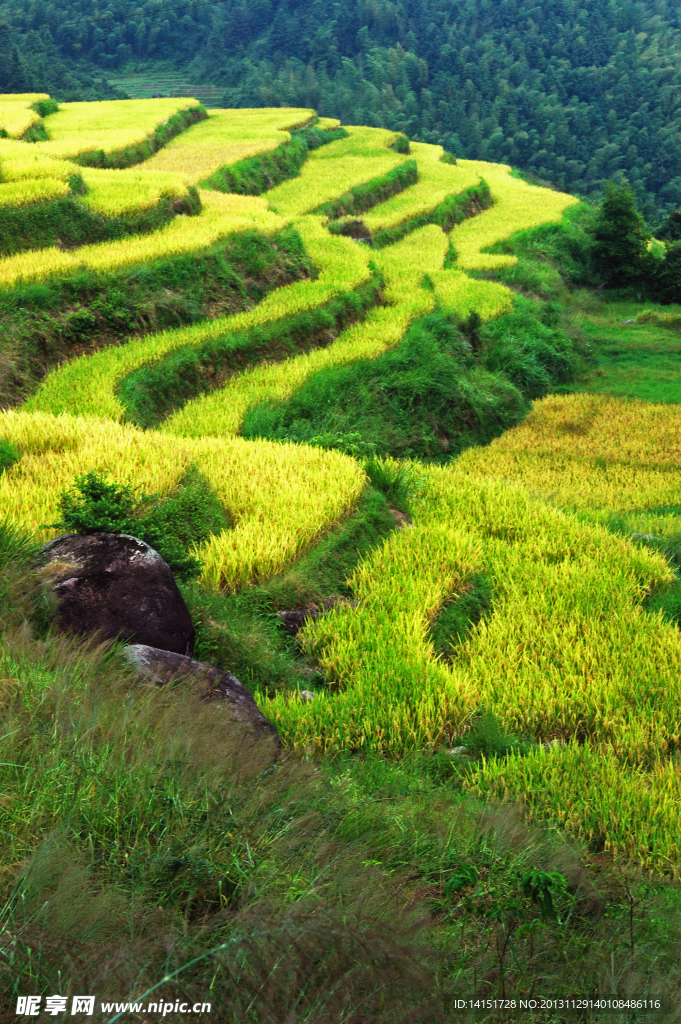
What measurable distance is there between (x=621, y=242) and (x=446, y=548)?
21306 millimetres

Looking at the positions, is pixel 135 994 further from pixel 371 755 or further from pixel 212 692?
pixel 371 755

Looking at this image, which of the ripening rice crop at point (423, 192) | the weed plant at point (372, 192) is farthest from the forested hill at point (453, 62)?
the weed plant at point (372, 192)

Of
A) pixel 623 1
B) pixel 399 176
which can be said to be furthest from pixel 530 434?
pixel 623 1

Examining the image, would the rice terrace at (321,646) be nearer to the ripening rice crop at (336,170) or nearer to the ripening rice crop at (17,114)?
the ripening rice crop at (336,170)

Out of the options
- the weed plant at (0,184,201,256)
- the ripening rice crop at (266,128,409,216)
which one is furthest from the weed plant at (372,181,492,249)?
the weed plant at (0,184,201,256)

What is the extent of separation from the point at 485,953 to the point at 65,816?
1191 millimetres

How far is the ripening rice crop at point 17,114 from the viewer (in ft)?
71.1

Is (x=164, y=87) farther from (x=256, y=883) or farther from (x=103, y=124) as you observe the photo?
(x=256, y=883)

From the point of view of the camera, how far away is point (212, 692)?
348cm

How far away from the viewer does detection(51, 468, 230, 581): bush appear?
4.44 m

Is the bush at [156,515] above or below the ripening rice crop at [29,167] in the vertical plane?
below

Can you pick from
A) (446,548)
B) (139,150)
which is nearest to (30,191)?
(446,548)

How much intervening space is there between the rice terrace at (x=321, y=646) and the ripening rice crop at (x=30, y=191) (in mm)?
107

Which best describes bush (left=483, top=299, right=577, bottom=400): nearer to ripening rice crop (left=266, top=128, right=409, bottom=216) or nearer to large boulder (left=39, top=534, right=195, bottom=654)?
ripening rice crop (left=266, top=128, right=409, bottom=216)
